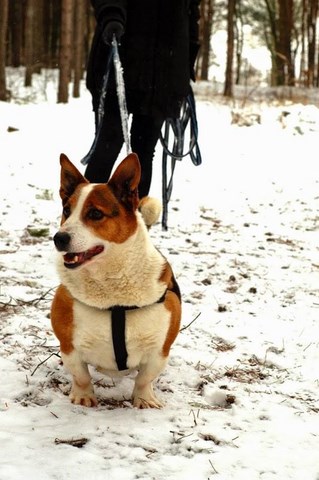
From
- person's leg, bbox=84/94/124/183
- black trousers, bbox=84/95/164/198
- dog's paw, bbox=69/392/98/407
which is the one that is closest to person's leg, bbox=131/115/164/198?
black trousers, bbox=84/95/164/198

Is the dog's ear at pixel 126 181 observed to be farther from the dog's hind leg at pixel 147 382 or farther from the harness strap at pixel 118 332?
the dog's hind leg at pixel 147 382

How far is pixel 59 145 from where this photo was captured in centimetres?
1017

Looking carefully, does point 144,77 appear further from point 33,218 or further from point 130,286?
point 33,218

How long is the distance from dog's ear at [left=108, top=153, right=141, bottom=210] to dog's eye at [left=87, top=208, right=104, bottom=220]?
0.13m

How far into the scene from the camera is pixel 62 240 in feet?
7.68

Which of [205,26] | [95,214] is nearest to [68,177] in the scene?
[95,214]

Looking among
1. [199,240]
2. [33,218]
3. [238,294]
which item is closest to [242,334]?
[238,294]

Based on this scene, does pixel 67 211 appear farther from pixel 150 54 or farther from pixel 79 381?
pixel 150 54

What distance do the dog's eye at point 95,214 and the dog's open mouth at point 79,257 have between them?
0.41ft

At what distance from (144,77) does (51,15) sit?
23983 mm

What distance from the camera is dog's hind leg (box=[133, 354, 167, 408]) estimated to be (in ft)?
8.50

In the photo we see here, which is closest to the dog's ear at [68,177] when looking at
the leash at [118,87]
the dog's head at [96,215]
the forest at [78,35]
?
the dog's head at [96,215]

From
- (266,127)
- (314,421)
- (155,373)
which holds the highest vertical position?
(266,127)

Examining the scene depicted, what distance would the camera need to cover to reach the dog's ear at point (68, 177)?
8.69ft
